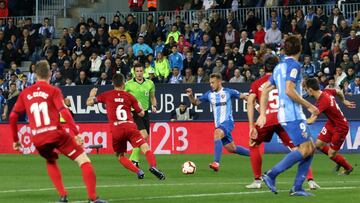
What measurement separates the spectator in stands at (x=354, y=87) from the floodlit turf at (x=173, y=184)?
13.0 ft

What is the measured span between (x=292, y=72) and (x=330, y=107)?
20.4 ft

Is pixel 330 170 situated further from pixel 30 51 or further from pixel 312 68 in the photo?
pixel 30 51

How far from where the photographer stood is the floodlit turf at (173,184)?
54.0 ft

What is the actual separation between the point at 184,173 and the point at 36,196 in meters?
5.92

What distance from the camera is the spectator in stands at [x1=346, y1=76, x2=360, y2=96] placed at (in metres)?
32.8

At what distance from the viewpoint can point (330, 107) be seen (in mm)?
21594

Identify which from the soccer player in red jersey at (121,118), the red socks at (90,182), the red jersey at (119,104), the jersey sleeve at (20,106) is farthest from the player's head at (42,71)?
the red jersey at (119,104)

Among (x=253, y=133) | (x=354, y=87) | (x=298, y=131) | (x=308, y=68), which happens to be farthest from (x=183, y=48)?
(x=298, y=131)

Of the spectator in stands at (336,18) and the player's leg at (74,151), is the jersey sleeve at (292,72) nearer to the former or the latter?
the player's leg at (74,151)

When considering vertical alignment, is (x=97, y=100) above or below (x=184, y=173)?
above

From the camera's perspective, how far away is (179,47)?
37.7 m

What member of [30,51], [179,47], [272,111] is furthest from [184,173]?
[30,51]

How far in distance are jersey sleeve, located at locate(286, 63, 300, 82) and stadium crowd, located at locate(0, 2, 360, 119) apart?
56.2 feet

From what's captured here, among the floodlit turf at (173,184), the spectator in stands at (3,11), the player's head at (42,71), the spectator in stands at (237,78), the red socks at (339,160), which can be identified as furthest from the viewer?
the spectator in stands at (3,11)
